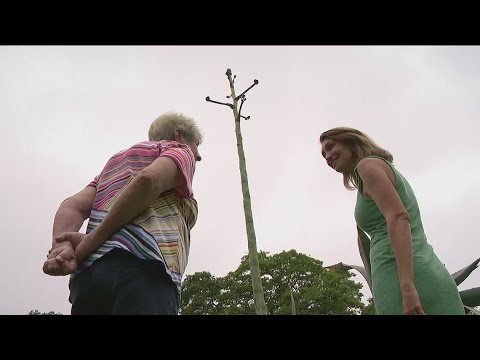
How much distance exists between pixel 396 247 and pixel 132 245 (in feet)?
3.88

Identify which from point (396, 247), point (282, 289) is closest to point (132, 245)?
point (396, 247)

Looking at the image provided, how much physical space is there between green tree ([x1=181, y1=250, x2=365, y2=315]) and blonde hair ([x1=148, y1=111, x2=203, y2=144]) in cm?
2623

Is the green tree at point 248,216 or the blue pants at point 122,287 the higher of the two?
the green tree at point 248,216

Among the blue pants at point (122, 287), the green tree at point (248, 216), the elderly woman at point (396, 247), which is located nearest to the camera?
the blue pants at point (122, 287)

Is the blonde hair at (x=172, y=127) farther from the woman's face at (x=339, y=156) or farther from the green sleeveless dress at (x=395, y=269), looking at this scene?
the green sleeveless dress at (x=395, y=269)

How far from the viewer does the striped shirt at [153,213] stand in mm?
1892

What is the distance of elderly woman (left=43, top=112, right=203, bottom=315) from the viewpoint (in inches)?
71.8

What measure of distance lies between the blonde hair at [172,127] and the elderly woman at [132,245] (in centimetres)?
40

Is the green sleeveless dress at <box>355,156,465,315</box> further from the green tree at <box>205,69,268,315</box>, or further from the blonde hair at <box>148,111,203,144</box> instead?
the green tree at <box>205,69,268,315</box>

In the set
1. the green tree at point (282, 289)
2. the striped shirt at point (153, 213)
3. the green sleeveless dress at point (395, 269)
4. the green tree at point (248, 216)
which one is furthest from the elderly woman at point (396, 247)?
the green tree at point (282, 289)

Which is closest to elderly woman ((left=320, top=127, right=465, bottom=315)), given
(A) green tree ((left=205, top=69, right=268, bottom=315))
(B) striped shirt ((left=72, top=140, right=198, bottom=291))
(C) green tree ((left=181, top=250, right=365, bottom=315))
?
(B) striped shirt ((left=72, top=140, right=198, bottom=291))

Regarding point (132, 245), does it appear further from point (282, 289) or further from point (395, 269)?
point (282, 289)

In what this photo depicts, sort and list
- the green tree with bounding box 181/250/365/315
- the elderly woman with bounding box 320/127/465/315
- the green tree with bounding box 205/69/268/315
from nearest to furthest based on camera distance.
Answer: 1. the elderly woman with bounding box 320/127/465/315
2. the green tree with bounding box 205/69/268/315
3. the green tree with bounding box 181/250/365/315
